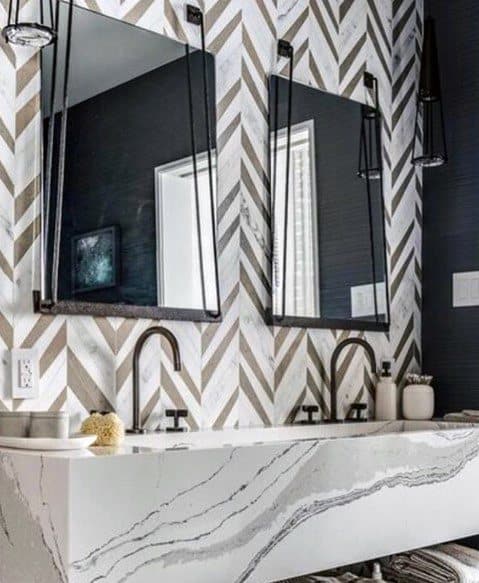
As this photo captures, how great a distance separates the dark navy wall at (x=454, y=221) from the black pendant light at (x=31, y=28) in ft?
5.81

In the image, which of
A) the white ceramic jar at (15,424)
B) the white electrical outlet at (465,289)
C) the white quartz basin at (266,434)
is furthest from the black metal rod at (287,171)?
the white ceramic jar at (15,424)

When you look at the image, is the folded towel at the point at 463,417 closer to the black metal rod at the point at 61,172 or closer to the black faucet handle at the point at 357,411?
the black faucet handle at the point at 357,411

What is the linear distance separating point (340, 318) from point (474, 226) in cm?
68

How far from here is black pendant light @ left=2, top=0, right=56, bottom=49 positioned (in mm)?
2195

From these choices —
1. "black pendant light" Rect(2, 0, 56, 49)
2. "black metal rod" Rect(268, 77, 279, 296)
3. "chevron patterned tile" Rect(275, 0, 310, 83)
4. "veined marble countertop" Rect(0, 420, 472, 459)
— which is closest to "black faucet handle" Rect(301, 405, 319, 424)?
"veined marble countertop" Rect(0, 420, 472, 459)

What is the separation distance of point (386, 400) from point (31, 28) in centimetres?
188

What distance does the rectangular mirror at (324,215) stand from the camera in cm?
311

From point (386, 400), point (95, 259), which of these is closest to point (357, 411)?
point (386, 400)

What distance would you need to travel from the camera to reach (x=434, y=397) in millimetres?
3535

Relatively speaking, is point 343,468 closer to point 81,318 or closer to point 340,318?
point 81,318

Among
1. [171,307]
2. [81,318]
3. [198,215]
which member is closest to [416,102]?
[198,215]

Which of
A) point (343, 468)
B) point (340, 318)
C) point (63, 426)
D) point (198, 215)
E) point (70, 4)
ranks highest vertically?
point (70, 4)

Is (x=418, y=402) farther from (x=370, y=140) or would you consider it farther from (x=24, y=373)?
(x=24, y=373)

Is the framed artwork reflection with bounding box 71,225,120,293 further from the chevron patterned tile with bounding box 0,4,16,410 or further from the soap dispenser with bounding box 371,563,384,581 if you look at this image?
the soap dispenser with bounding box 371,563,384,581
